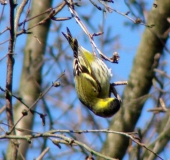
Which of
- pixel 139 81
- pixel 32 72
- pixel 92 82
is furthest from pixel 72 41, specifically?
pixel 32 72

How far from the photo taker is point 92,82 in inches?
195

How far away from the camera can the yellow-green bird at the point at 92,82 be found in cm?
464

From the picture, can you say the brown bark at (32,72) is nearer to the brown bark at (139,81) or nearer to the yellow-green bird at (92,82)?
the brown bark at (139,81)

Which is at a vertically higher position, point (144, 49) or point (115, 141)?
point (144, 49)

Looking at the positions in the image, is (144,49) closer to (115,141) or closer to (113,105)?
(115,141)

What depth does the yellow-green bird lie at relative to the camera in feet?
15.2

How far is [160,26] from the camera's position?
221 inches

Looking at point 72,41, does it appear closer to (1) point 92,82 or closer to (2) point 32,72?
(1) point 92,82

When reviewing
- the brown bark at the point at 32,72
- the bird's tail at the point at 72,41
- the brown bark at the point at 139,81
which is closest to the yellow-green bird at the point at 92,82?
the bird's tail at the point at 72,41

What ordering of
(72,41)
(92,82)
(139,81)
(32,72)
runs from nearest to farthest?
1. (72,41)
2. (92,82)
3. (139,81)
4. (32,72)

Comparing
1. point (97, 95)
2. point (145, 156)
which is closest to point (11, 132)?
point (97, 95)

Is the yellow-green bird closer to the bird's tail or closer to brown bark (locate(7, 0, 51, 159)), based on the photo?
the bird's tail

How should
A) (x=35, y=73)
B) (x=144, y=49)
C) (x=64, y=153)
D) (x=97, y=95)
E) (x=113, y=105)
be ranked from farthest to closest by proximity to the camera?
(x=64, y=153) < (x=35, y=73) < (x=144, y=49) < (x=97, y=95) < (x=113, y=105)

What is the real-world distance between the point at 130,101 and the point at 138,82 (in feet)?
0.75
